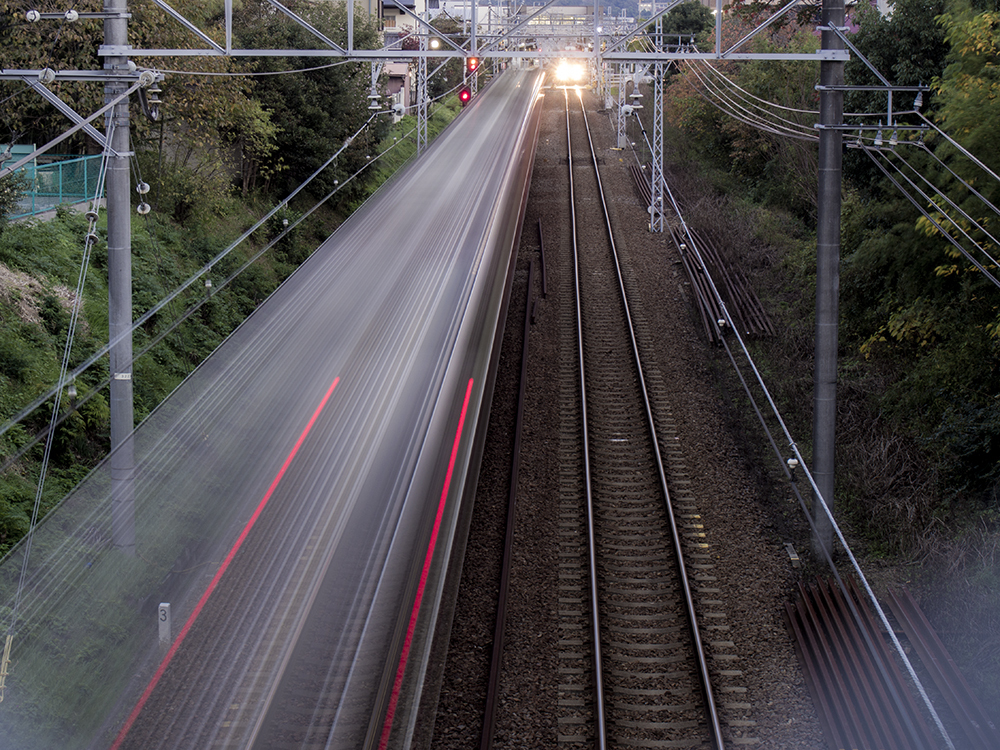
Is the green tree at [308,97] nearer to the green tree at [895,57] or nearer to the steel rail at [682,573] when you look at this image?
the steel rail at [682,573]

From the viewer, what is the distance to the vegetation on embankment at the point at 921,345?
9.74 meters

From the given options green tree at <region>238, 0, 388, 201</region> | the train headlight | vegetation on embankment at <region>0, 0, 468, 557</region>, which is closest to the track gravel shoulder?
vegetation on embankment at <region>0, 0, 468, 557</region>

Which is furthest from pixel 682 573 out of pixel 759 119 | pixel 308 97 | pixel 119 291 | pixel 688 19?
pixel 688 19

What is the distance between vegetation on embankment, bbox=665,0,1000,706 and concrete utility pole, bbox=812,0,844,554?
1155 mm

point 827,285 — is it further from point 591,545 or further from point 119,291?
point 119,291

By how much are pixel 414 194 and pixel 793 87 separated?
528 inches

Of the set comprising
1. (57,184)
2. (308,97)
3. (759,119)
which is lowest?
(57,184)

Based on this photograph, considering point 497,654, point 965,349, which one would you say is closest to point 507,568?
point 497,654

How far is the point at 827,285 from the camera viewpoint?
9.96 metres

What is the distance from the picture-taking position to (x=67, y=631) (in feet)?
22.2

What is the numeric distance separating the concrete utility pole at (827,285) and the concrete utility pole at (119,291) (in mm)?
7099

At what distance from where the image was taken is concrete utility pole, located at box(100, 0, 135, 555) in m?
7.81

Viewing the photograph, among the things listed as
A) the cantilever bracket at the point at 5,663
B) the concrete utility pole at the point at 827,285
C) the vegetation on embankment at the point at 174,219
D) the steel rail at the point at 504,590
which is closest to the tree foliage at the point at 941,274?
the concrete utility pole at the point at 827,285

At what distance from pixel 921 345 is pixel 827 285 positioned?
4685 mm
